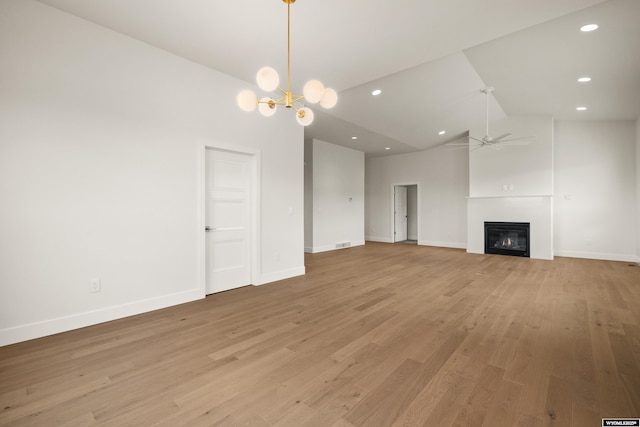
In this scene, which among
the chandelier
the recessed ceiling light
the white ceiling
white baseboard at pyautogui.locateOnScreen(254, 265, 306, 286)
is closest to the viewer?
the chandelier

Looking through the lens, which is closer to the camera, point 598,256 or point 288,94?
point 288,94

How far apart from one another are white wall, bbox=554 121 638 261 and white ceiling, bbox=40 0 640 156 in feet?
3.07

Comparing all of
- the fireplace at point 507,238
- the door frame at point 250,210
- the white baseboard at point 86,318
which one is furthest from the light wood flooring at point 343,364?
the fireplace at point 507,238

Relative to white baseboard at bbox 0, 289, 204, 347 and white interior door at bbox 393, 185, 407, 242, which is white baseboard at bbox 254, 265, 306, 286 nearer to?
white baseboard at bbox 0, 289, 204, 347

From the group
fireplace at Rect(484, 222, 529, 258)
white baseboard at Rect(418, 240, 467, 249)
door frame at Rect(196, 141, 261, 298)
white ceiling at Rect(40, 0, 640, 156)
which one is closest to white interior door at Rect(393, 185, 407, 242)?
white baseboard at Rect(418, 240, 467, 249)

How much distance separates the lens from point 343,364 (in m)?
2.26

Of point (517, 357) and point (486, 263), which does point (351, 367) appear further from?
point (486, 263)

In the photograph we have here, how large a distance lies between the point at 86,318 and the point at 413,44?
4580mm

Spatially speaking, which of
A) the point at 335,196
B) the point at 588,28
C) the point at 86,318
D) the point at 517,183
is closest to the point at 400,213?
the point at 335,196

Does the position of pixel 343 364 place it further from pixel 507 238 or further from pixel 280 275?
pixel 507 238

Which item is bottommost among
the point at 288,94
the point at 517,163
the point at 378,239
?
the point at 378,239

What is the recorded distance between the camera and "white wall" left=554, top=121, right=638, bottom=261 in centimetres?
659

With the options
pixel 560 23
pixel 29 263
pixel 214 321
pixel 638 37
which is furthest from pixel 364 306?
pixel 638 37

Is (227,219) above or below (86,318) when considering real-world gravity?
above
